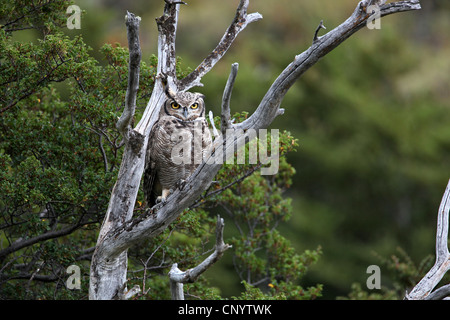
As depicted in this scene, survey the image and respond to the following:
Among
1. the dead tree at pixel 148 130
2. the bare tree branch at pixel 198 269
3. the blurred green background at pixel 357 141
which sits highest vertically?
the blurred green background at pixel 357 141

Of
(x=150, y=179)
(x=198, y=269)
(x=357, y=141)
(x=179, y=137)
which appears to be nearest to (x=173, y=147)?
(x=179, y=137)

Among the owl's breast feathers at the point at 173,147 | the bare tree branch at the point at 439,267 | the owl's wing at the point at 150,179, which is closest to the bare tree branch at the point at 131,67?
the owl's breast feathers at the point at 173,147

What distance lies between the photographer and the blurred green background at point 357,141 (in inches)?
782

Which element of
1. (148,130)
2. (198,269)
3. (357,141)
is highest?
(357,141)

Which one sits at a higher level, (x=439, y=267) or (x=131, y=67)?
(x=131, y=67)

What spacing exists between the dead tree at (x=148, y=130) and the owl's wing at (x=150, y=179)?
2.21 feet

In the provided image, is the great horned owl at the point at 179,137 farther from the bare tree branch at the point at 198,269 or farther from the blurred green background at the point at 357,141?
the blurred green background at the point at 357,141

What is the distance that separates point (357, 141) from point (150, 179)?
16.3 m

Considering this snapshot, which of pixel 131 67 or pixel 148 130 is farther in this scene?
pixel 148 130

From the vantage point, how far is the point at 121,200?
5.63 meters

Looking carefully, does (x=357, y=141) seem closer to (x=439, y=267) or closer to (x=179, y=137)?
(x=179, y=137)

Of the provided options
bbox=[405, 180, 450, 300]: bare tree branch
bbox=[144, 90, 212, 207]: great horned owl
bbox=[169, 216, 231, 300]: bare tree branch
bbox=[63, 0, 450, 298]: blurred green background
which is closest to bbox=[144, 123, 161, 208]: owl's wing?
bbox=[144, 90, 212, 207]: great horned owl

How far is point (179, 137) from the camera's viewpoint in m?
6.49
